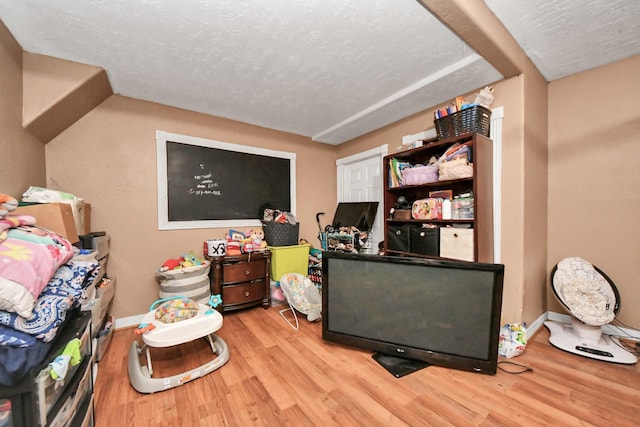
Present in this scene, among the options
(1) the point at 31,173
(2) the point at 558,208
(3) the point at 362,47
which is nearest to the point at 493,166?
(2) the point at 558,208

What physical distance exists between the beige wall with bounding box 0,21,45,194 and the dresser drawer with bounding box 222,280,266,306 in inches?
64.5

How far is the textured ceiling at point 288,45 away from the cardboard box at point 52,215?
1.08 meters

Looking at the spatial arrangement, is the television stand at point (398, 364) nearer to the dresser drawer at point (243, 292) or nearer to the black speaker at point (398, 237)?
the black speaker at point (398, 237)

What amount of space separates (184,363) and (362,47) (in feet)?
8.39

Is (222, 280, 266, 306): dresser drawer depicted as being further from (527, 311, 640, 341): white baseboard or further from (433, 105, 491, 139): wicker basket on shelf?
(527, 311, 640, 341): white baseboard

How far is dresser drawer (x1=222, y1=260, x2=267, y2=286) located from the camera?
240cm

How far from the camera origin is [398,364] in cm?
160

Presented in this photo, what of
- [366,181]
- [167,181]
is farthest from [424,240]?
[167,181]

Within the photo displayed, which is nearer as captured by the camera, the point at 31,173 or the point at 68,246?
the point at 68,246

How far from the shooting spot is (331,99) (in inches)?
93.4

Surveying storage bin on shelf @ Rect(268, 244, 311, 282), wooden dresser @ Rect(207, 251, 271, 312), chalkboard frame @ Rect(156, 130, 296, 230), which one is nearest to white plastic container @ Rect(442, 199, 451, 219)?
storage bin on shelf @ Rect(268, 244, 311, 282)

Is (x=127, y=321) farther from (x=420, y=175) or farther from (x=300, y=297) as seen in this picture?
(x=420, y=175)

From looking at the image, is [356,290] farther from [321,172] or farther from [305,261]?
[321,172]

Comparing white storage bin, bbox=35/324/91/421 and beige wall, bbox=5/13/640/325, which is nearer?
white storage bin, bbox=35/324/91/421
